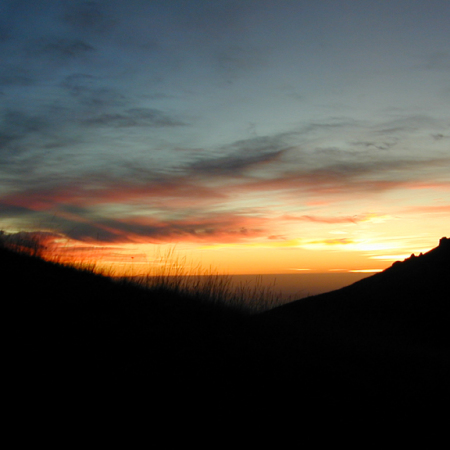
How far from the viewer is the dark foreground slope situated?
4.39 m

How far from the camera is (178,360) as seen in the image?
555 centimetres

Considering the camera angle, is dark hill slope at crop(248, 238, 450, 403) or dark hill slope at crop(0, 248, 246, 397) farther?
dark hill slope at crop(248, 238, 450, 403)

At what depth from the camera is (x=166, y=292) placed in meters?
11.5

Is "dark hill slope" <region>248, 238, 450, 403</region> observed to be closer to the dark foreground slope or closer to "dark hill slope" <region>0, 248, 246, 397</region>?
the dark foreground slope

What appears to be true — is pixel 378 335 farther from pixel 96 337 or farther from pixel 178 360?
pixel 96 337

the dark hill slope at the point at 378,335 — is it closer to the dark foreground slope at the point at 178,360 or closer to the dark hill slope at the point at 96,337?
the dark foreground slope at the point at 178,360

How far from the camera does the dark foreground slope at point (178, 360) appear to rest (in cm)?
439

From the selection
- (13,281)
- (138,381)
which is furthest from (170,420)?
(13,281)

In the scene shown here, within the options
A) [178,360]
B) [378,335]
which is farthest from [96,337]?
[378,335]

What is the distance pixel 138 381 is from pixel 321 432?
7.51 feet

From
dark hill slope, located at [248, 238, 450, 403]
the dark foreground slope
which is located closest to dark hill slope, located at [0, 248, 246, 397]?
the dark foreground slope

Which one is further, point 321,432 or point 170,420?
point 321,432

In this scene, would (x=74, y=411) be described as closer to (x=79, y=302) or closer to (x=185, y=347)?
(x=185, y=347)

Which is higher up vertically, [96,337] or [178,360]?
[96,337]
